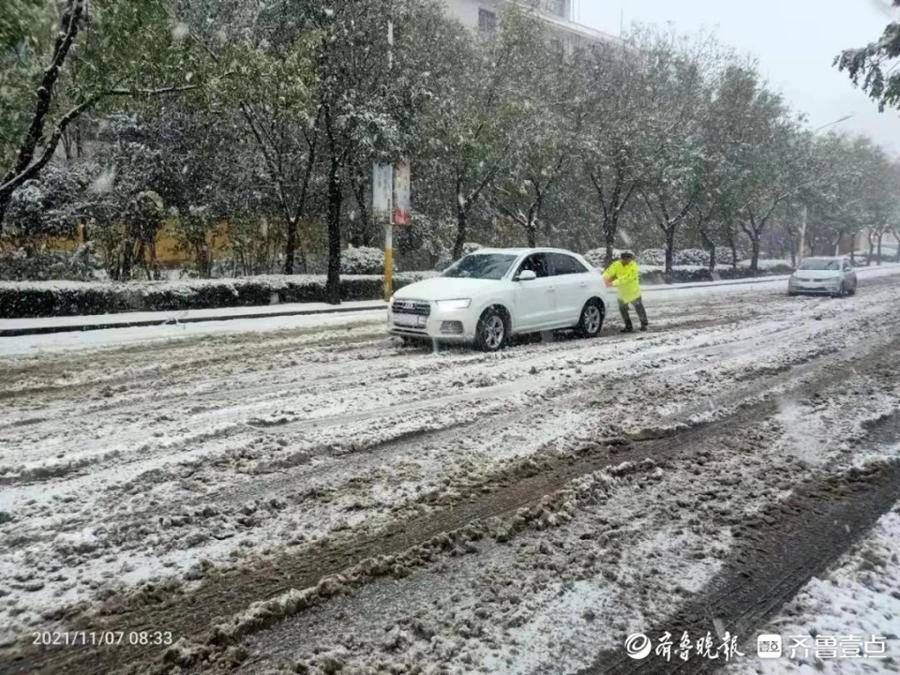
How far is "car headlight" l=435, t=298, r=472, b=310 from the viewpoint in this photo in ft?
30.5

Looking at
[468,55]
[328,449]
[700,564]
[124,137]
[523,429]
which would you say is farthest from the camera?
[468,55]

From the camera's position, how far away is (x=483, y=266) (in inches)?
411

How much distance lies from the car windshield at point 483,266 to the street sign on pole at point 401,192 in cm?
828

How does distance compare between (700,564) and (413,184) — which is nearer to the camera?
(700,564)

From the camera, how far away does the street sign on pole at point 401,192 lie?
18422mm

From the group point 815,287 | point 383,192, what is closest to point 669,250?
point 815,287

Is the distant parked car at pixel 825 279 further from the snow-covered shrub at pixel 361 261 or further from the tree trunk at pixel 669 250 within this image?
the snow-covered shrub at pixel 361 261

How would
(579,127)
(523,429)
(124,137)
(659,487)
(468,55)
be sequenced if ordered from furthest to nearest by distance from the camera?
1. (579,127)
2. (468,55)
3. (124,137)
4. (523,429)
5. (659,487)

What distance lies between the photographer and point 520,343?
1063cm

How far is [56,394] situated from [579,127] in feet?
68.8

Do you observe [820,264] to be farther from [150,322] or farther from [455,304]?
[150,322]

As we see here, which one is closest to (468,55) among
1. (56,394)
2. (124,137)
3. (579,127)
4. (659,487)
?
(579,127)

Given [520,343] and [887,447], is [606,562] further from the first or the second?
[520,343]

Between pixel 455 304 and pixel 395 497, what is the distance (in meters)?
5.52
